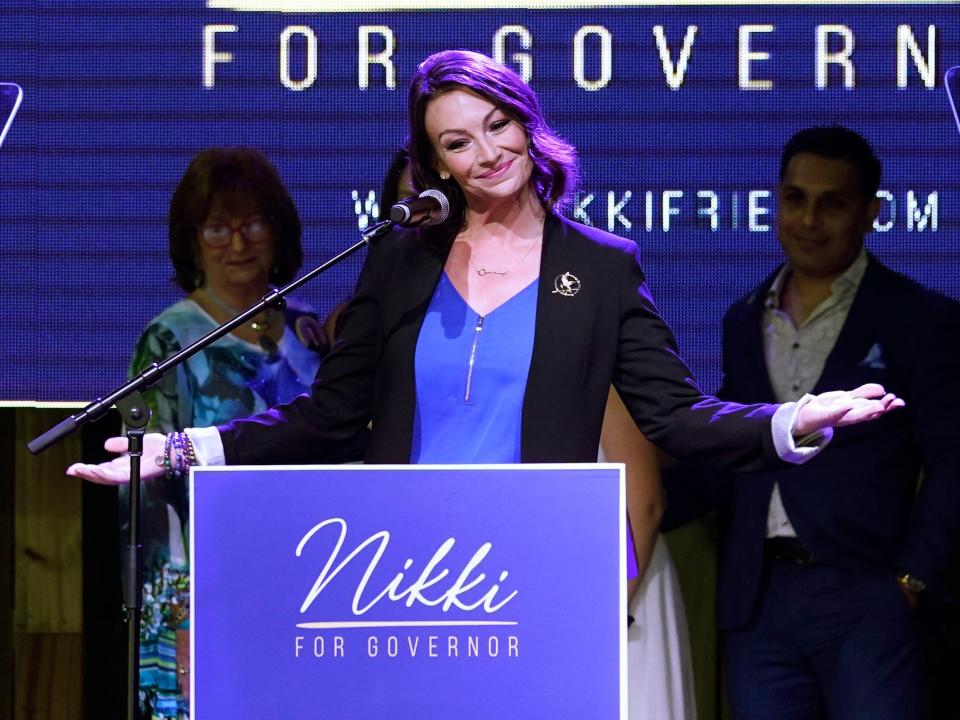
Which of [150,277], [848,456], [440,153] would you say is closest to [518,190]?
[440,153]

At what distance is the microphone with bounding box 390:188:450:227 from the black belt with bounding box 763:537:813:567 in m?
1.28

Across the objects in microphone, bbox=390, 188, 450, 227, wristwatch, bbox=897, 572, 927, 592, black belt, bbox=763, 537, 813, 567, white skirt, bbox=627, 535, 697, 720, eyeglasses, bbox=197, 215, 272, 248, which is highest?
eyeglasses, bbox=197, 215, 272, 248

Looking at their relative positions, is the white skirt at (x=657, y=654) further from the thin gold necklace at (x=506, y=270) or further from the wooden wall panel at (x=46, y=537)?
the wooden wall panel at (x=46, y=537)

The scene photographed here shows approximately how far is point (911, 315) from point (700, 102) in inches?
32.6

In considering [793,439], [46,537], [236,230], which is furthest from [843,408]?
[46,537]

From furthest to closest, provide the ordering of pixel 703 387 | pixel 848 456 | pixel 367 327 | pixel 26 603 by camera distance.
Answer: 1. pixel 26 603
2. pixel 703 387
3. pixel 848 456
4. pixel 367 327

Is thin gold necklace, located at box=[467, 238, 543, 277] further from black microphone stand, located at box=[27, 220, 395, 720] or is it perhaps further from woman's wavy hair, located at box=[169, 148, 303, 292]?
woman's wavy hair, located at box=[169, 148, 303, 292]

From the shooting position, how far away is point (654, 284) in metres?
3.84

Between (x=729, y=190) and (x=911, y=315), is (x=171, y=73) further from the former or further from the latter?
(x=911, y=315)

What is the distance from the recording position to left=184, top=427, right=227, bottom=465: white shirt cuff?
2525 mm

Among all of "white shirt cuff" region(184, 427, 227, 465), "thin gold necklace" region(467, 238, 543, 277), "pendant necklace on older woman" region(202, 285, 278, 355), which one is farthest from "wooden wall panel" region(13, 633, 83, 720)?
"thin gold necklace" region(467, 238, 543, 277)

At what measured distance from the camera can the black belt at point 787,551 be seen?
11.0 ft

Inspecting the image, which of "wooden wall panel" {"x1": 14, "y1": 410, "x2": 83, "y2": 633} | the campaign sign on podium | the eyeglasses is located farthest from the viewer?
"wooden wall panel" {"x1": 14, "y1": 410, "x2": 83, "y2": 633}

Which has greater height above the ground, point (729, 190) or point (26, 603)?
point (729, 190)
